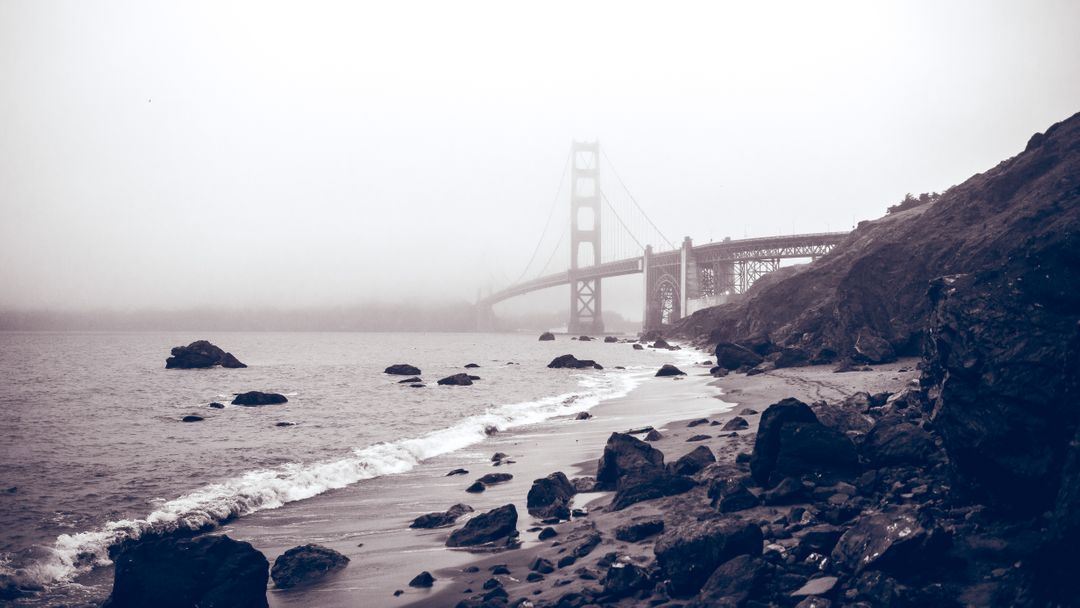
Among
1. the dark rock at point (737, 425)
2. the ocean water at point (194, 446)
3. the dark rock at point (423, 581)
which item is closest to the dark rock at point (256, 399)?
the ocean water at point (194, 446)

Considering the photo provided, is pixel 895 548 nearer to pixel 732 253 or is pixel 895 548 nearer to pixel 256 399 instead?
pixel 256 399

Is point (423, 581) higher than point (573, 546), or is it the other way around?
point (573, 546)

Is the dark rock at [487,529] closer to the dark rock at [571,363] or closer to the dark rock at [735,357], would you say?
the dark rock at [735,357]

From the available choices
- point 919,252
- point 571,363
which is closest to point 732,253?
point 571,363

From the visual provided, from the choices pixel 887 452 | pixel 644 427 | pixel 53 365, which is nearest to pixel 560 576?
pixel 887 452

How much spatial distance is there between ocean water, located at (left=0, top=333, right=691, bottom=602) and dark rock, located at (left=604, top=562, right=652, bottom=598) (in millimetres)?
4808

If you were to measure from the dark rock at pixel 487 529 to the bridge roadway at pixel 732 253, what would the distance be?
64468 mm

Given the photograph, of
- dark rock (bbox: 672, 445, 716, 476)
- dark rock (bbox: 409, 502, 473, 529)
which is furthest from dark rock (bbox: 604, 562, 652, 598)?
dark rock (bbox: 672, 445, 716, 476)

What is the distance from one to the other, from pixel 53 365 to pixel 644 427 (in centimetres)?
4852

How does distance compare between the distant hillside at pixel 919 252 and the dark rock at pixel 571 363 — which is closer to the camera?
the distant hillside at pixel 919 252

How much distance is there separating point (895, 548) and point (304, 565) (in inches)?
194

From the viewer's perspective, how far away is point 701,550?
530cm

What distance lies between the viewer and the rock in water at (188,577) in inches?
220

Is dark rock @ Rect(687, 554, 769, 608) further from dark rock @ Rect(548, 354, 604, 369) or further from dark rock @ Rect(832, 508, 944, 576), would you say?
dark rock @ Rect(548, 354, 604, 369)
